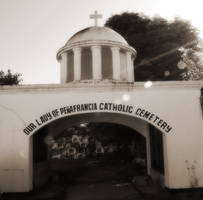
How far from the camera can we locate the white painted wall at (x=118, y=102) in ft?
33.9

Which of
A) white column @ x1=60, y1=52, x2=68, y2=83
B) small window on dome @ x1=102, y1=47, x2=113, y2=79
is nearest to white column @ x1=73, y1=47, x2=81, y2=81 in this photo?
white column @ x1=60, y1=52, x2=68, y2=83

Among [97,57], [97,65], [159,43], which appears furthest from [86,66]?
[159,43]

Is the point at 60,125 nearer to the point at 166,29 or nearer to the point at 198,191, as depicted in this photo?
the point at 198,191

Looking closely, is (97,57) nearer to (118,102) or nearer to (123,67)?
(123,67)

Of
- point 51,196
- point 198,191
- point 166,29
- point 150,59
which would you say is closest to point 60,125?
point 51,196

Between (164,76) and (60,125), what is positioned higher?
(164,76)

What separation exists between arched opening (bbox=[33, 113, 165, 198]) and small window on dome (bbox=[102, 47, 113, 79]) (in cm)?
214

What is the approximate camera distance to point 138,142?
68.3ft

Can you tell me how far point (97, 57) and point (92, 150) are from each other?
2191 cm

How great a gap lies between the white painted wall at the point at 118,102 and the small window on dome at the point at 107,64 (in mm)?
4088

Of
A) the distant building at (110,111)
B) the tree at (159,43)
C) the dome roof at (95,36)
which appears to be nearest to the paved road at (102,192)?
the distant building at (110,111)

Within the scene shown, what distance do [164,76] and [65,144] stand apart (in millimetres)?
17893

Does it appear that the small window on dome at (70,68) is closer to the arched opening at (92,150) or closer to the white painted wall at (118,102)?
the arched opening at (92,150)

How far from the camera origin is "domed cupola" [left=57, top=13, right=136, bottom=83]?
44.7ft
